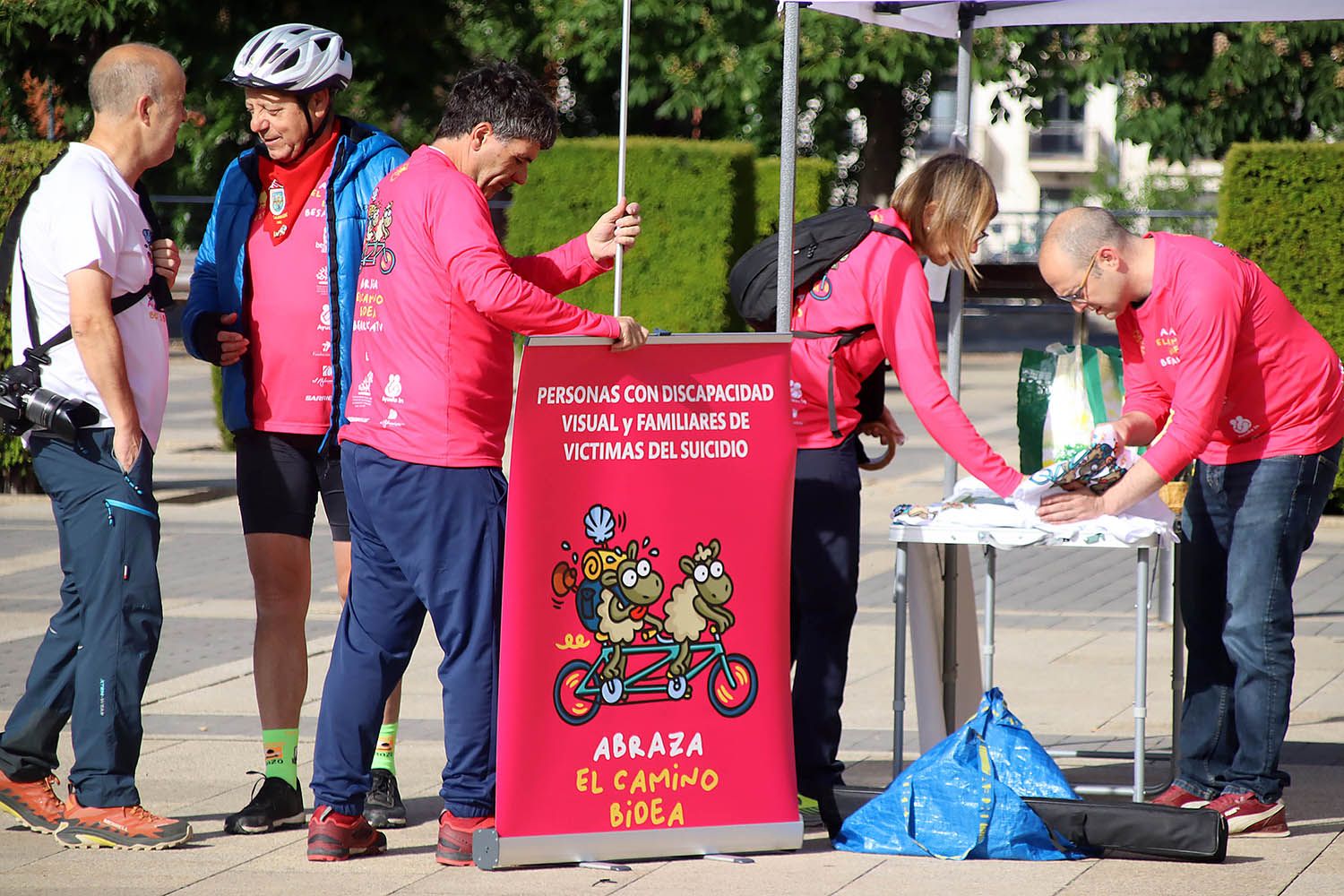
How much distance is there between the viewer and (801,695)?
4734mm

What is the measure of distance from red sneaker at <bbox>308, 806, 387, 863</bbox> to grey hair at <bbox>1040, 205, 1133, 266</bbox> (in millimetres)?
2303

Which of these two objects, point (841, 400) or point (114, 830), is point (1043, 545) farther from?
point (114, 830)

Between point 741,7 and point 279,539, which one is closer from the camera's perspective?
point 279,539

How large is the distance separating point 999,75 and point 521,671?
1912 cm

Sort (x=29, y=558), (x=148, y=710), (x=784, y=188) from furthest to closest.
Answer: (x=29, y=558)
(x=148, y=710)
(x=784, y=188)

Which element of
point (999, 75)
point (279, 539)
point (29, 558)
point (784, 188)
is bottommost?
point (29, 558)

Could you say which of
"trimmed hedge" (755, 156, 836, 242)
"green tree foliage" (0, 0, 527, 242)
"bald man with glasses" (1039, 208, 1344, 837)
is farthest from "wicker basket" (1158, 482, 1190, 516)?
"green tree foliage" (0, 0, 527, 242)

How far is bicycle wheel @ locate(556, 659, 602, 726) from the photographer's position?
422 centimetres

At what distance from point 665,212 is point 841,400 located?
470 inches

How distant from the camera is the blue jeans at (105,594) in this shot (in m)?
4.41

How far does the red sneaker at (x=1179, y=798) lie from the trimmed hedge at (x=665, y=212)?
11.5 m

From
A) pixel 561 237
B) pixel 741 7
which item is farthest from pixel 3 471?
pixel 741 7

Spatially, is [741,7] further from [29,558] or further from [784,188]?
[784,188]

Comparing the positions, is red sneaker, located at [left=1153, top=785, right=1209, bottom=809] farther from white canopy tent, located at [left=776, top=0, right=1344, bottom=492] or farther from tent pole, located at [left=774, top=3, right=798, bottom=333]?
tent pole, located at [left=774, top=3, right=798, bottom=333]
